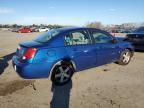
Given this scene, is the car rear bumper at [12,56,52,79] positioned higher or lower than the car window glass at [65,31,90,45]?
lower

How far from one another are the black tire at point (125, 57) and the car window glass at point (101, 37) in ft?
3.65

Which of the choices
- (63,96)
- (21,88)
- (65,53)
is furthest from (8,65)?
(63,96)

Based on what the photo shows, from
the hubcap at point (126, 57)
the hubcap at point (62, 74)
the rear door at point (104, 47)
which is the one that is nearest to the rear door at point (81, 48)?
the rear door at point (104, 47)

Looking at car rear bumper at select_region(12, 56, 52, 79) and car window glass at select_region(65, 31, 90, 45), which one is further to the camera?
car window glass at select_region(65, 31, 90, 45)

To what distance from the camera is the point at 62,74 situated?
5957 millimetres

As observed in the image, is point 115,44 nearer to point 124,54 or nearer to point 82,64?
point 124,54

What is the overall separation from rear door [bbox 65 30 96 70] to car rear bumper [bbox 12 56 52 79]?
34.3 inches

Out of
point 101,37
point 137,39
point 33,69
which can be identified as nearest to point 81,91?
point 33,69

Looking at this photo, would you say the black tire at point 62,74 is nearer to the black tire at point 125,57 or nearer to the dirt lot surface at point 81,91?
the dirt lot surface at point 81,91

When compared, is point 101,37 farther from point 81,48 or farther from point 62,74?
point 62,74

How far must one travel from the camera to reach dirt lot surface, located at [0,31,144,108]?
4.62 metres

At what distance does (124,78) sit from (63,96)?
2.41 m

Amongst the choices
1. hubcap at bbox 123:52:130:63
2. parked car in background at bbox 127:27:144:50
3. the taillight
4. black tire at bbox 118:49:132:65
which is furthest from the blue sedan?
parked car in background at bbox 127:27:144:50

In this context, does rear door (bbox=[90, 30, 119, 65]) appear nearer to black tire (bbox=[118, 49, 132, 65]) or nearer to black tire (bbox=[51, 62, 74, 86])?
black tire (bbox=[118, 49, 132, 65])
